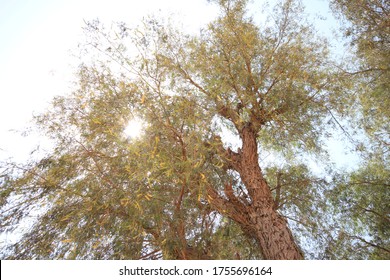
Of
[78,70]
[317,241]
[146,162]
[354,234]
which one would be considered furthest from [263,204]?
[78,70]

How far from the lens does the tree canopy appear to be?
9.65ft

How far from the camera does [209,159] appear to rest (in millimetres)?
3420

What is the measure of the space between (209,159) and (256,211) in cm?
98

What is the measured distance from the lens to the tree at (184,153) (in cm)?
291

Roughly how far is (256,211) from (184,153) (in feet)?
4.81

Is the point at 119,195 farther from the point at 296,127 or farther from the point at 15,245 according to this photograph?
the point at 296,127

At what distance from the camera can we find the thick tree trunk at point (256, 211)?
10.6ft

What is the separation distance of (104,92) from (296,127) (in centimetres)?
300

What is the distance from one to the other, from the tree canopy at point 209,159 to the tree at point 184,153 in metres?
0.02

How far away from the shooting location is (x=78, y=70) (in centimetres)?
407

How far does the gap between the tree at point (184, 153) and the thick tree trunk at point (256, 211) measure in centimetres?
2

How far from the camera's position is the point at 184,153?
2.86 m

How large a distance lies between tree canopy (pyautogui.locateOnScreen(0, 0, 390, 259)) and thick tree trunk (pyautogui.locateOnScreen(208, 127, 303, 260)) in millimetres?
17

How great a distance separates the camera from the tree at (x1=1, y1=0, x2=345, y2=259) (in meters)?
2.91
